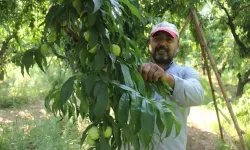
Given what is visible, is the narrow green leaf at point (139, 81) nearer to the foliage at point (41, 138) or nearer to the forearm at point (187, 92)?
the forearm at point (187, 92)

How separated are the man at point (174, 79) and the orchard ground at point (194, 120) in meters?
3.57

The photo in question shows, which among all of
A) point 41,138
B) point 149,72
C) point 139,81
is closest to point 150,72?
point 149,72

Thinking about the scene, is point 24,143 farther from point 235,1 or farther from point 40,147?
point 235,1

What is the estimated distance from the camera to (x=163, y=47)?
1882 millimetres

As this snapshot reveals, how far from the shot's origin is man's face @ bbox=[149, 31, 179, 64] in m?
1.88

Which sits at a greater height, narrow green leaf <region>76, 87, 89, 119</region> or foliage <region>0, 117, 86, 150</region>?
narrow green leaf <region>76, 87, 89, 119</region>

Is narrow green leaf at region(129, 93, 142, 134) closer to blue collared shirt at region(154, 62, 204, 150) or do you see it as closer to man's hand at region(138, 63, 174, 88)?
man's hand at region(138, 63, 174, 88)

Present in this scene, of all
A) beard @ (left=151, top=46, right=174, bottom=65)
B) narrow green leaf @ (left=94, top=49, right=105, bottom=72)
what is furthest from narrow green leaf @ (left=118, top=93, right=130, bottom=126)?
beard @ (left=151, top=46, right=174, bottom=65)

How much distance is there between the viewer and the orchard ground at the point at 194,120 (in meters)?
5.33

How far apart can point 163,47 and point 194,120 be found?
599 centimetres

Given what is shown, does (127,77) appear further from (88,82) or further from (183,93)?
(183,93)

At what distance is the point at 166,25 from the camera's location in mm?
1871

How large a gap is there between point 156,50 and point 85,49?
103 cm

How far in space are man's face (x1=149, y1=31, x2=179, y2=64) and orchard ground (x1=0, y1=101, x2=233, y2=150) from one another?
141 inches
